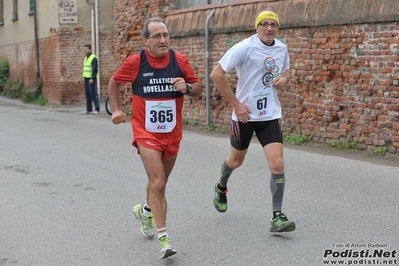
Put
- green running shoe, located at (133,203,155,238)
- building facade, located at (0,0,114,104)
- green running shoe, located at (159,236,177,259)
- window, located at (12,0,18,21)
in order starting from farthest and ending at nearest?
1. window, located at (12,0,18,21)
2. building facade, located at (0,0,114,104)
3. green running shoe, located at (133,203,155,238)
4. green running shoe, located at (159,236,177,259)

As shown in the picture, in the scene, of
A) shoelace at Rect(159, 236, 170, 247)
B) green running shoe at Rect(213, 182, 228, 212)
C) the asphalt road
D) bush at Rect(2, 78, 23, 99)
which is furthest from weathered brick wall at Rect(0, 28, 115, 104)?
shoelace at Rect(159, 236, 170, 247)

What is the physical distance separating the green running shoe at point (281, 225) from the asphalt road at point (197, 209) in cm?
8

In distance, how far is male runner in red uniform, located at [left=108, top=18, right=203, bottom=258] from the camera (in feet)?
17.8

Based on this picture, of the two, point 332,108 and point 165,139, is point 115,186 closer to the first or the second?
point 165,139

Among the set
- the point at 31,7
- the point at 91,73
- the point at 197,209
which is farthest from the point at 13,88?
the point at 197,209

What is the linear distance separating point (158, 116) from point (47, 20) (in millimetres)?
19202

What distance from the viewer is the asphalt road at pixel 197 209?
5.44 m

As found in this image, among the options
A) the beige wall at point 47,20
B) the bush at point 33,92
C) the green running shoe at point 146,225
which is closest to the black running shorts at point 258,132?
the green running shoe at point 146,225

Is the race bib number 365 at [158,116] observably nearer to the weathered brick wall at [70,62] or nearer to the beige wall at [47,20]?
the weathered brick wall at [70,62]

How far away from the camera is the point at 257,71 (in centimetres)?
608

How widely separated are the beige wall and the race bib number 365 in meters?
17.7

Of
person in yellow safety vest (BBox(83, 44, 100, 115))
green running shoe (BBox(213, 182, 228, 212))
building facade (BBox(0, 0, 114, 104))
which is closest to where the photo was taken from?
green running shoe (BBox(213, 182, 228, 212))

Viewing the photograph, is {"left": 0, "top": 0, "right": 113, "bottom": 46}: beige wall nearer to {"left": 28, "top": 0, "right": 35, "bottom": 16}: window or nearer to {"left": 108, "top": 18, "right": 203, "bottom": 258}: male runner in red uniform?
{"left": 28, "top": 0, "right": 35, "bottom": 16}: window

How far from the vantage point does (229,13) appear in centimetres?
1367
